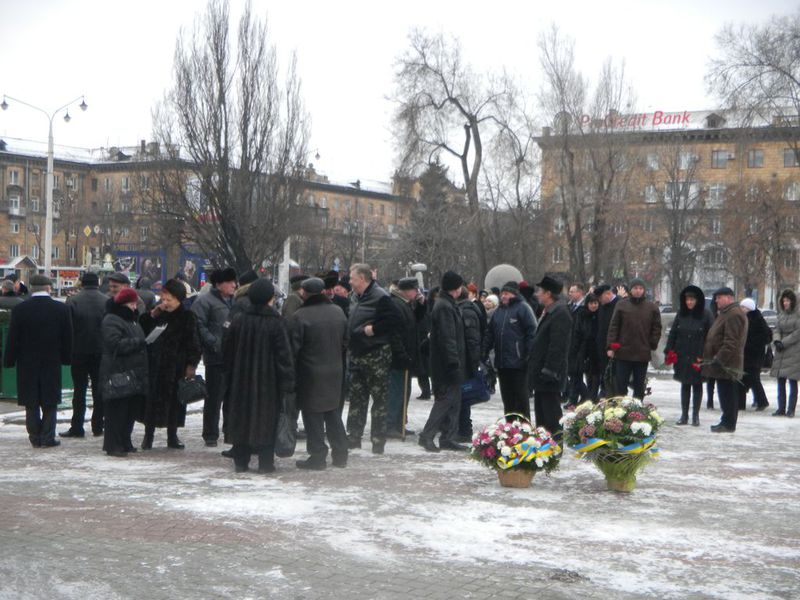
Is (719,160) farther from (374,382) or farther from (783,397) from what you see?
(374,382)

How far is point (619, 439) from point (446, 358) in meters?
2.60

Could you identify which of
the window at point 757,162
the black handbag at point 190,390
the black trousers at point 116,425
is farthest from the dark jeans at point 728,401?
the window at point 757,162

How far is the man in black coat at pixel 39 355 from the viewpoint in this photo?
11.8m

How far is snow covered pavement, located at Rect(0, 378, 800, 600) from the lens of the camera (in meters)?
6.55

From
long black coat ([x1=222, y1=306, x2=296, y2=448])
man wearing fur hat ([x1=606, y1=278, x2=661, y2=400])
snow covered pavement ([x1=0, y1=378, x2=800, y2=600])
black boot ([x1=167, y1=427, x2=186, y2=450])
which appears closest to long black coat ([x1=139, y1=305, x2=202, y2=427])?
black boot ([x1=167, y1=427, x2=186, y2=450])

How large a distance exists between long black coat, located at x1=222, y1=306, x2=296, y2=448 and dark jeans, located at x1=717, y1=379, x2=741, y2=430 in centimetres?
646

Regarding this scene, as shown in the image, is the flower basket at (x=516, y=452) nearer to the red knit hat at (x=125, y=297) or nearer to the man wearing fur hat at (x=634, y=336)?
the red knit hat at (x=125, y=297)

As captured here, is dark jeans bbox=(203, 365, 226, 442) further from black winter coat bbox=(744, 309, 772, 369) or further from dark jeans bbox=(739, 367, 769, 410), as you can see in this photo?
black winter coat bbox=(744, 309, 772, 369)

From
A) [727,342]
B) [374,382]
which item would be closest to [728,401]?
[727,342]

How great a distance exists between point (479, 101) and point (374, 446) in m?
35.4

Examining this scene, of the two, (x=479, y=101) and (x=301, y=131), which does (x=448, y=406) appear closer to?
(x=301, y=131)

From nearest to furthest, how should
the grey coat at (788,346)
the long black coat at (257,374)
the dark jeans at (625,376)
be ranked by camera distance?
the long black coat at (257,374) < the dark jeans at (625,376) < the grey coat at (788,346)

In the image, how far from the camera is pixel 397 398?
13281 millimetres

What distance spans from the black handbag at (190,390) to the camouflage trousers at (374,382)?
1.65 m
